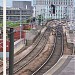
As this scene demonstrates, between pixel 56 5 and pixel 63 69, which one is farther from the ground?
pixel 56 5

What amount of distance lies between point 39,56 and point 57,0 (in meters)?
96.0

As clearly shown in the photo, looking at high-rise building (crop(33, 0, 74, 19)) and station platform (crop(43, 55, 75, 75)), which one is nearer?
station platform (crop(43, 55, 75, 75))

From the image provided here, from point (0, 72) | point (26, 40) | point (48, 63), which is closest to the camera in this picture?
point (0, 72)

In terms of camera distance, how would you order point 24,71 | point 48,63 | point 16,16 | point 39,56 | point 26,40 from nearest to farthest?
point 24,71 → point 48,63 → point 39,56 → point 26,40 → point 16,16

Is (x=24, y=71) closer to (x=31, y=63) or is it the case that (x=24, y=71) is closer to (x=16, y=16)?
(x=31, y=63)

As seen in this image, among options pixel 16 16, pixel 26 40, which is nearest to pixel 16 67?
pixel 26 40

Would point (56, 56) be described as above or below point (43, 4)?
below

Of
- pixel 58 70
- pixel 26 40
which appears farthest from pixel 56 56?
pixel 26 40

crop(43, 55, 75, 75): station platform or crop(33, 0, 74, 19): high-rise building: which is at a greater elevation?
crop(33, 0, 74, 19): high-rise building

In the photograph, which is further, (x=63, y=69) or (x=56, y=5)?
(x=56, y=5)

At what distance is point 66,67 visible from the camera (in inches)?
706

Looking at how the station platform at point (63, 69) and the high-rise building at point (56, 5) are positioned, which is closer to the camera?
the station platform at point (63, 69)

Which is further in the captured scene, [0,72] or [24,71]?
[24,71]

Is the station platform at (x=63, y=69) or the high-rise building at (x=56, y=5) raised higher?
Answer: the high-rise building at (x=56, y=5)
